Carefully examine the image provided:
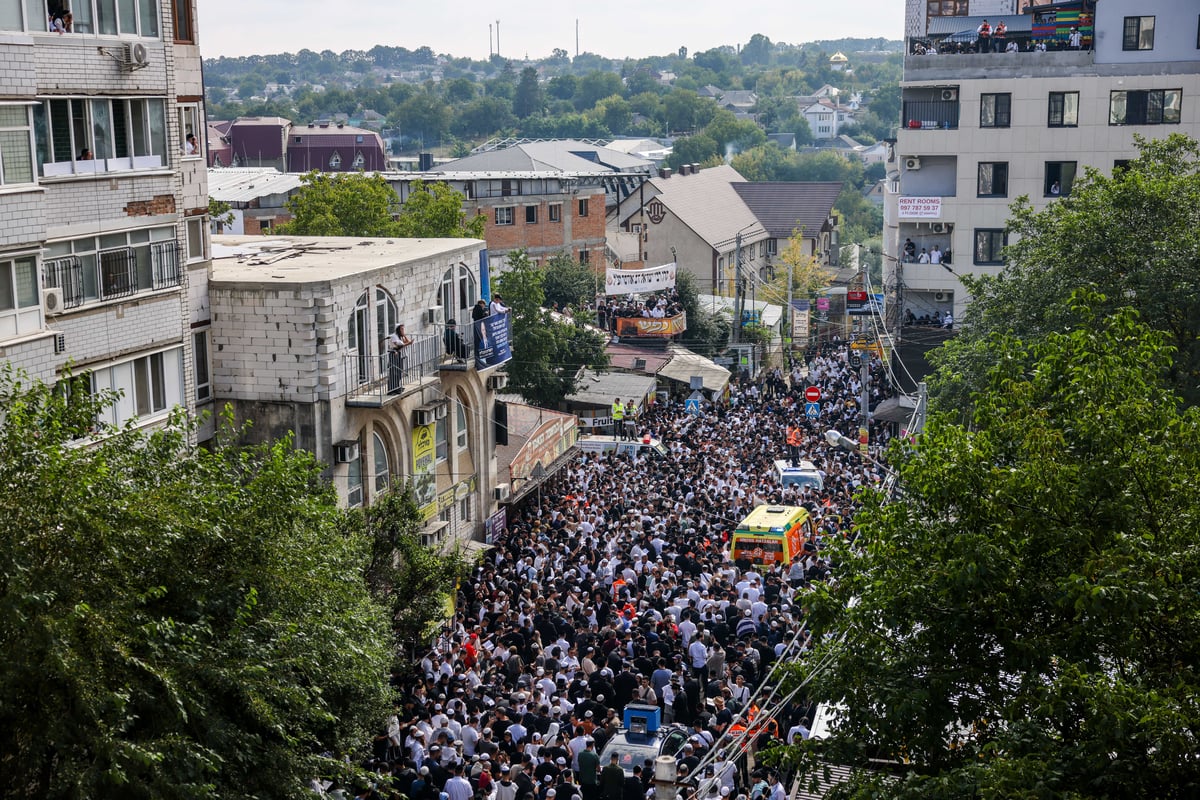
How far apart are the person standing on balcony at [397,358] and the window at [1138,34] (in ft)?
100

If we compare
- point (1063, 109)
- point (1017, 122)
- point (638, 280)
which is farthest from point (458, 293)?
point (1063, 109)

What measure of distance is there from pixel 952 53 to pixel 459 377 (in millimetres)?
25963

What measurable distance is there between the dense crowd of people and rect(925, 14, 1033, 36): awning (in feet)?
93.0

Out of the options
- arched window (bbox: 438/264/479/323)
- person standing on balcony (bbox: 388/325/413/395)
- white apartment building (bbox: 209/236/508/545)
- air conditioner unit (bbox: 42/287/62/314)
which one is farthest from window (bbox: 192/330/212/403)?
arched window (bbox: 438/264/479/323)

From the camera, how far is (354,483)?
2573 centimetres

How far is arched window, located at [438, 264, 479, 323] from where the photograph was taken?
30125 mm

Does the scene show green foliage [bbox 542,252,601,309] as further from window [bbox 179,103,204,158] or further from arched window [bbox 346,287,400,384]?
window [bbox 179,103,204,158]

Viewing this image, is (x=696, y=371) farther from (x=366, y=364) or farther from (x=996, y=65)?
(x=366, y=364)

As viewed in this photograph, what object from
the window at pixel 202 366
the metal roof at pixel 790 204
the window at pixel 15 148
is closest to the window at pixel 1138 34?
the window at pixel 202 366

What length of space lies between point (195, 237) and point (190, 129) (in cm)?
210

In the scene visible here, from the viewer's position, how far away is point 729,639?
21734 millimetres

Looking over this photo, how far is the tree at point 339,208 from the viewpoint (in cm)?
4119

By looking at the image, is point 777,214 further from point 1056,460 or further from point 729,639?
point 1056,460

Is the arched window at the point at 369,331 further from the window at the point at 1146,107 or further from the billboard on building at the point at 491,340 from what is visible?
the window at the point at 1146,107
